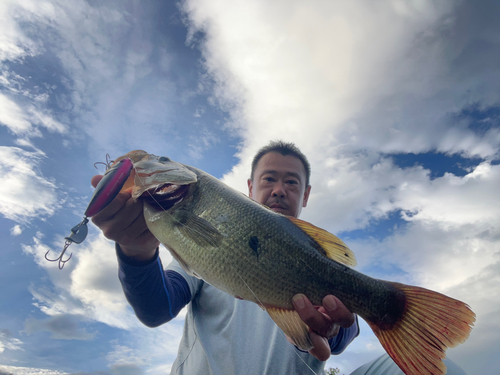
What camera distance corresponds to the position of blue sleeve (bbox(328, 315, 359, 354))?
258 centimetres

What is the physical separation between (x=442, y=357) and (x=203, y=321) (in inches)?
96.6

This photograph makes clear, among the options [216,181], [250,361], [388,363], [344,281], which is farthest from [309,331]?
[388,363]

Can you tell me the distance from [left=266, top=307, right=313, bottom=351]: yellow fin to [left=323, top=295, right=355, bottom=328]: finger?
0.22 m

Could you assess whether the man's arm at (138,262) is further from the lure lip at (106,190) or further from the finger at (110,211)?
the lure lip at (106,190)

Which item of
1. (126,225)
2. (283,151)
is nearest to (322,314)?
(126,225)

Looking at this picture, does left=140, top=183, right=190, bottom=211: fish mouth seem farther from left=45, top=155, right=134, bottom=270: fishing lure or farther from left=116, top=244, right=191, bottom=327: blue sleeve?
left=116, top=244, right=191, bottom=327: blue sleeve

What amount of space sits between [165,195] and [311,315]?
158cm

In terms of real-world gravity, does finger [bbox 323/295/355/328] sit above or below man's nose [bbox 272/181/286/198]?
below

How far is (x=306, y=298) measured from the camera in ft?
5.62

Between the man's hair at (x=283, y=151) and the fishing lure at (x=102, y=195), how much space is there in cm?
317

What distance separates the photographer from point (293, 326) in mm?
1707

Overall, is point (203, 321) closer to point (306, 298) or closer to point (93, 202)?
point (306, 298)

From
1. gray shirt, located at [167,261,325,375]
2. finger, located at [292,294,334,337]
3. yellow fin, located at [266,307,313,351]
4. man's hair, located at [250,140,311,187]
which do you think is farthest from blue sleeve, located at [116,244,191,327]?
man's hair, located at [250,140,311,187]

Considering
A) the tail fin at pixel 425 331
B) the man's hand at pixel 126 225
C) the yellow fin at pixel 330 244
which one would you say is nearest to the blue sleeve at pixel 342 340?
the tail fin at pixel 425 331
